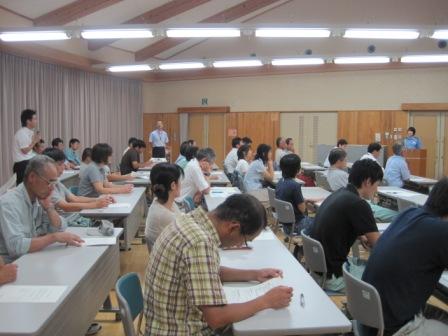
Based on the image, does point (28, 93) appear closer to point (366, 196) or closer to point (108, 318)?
point (108, 318)

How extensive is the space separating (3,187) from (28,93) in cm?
215

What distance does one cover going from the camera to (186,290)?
5.46 feet

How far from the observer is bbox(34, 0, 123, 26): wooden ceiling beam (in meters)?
7.81

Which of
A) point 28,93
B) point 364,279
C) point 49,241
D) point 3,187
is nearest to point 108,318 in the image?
point 49,241

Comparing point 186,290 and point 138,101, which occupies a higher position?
point 138,101

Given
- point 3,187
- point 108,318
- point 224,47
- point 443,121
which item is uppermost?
point 224,47

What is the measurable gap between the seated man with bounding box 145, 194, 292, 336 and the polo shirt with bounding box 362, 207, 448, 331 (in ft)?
2.45

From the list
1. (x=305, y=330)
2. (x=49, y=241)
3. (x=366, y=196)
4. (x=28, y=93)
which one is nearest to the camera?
(x=305, y=330)

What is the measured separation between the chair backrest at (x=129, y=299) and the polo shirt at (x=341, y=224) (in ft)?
4.57

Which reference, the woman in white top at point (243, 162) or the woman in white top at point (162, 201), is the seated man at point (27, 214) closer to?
the woman in white top at point (162, 201)

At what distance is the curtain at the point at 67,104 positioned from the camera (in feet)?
28.2

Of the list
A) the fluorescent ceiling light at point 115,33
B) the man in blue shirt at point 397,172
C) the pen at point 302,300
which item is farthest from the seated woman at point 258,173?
the pen at point 302,300

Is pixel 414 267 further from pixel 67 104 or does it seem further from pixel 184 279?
pixel 67 104

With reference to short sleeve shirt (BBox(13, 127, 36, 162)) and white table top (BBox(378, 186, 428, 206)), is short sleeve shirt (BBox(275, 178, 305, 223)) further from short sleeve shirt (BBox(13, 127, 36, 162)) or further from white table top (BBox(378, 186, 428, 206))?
short sleeve shirt (BBox(13, 127, 36, 162))
